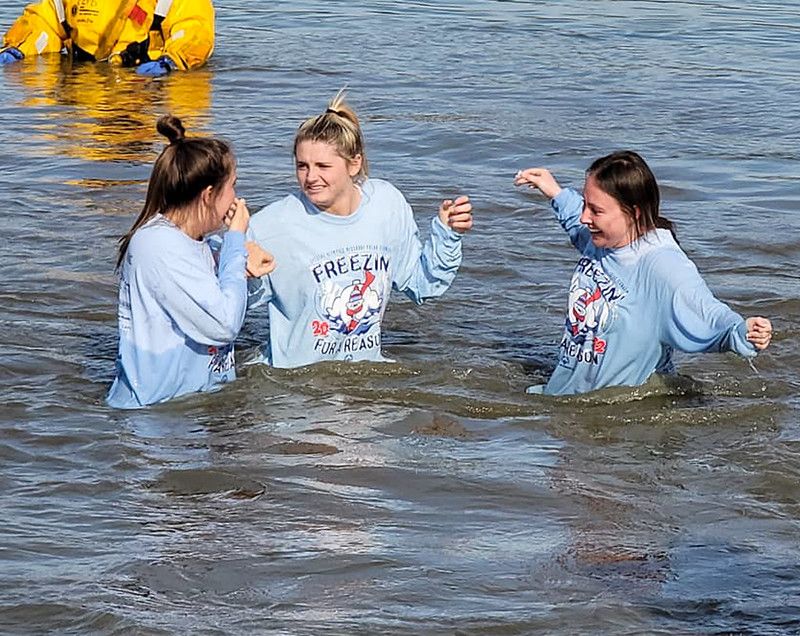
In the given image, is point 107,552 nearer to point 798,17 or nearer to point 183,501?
point 183,501

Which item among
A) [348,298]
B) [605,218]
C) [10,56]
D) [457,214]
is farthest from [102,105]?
[605,218]

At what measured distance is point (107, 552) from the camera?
477cm

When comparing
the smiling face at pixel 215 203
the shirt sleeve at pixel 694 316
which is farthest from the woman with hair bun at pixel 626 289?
the smiling face at pixel 215 203

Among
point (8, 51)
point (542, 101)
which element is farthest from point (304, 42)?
point (542, 101)

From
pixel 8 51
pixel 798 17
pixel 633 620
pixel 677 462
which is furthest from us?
pixel 798 17

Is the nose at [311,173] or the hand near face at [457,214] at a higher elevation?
the nose at [311,173]

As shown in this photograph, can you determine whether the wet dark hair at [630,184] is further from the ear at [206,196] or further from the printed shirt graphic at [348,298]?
the ear at [206,196]

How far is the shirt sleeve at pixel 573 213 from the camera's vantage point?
248 inches

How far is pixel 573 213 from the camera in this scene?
6.31 metres

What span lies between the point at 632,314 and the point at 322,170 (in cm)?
133

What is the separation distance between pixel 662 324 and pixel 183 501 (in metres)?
1.98

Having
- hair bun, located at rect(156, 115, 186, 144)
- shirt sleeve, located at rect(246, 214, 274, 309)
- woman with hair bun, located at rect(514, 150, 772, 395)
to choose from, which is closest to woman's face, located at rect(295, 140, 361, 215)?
shirt sleeve, located at rect(246, 214, 274, 309)

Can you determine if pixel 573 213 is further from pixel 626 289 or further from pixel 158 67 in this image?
pixel 158 67

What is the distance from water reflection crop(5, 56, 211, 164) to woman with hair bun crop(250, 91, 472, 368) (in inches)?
220
